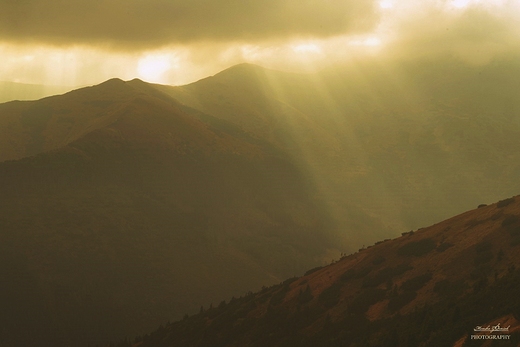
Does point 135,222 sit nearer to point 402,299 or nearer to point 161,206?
point 161,206

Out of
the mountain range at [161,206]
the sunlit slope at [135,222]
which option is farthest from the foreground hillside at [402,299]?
the mountain range at [161,206]

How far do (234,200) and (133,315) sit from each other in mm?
55071

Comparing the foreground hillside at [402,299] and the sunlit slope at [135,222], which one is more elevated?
the sunlit slope at [135,222]

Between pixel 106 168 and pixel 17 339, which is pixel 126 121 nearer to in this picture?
pixel 106 168

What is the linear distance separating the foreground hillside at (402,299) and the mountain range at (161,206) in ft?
157

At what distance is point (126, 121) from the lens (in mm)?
145000

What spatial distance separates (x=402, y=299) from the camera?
1256 inches

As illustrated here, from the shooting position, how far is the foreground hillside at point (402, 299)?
23.9 metres

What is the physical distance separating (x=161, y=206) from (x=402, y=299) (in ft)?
317

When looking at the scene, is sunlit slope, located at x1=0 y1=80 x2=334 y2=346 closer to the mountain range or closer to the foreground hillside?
the mountain range

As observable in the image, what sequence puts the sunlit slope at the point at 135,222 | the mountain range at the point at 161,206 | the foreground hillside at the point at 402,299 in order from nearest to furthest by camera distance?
the foreground hillside at the point at 402,299 < the sunlit slope at the point at 135,222 < the mountain range at the point at 161,206

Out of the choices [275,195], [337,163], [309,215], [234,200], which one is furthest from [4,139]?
[337,163]

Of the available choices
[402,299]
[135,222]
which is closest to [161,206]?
[135,222]

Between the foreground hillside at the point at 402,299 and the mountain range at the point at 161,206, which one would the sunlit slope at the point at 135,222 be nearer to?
the mountain range at the point at 161,206
